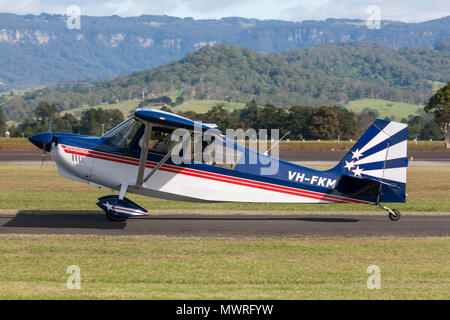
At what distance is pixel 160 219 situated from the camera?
15.5 metres

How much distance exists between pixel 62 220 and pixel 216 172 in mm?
3979

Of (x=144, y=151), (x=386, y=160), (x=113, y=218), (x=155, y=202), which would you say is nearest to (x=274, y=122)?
(x=155, y=202)

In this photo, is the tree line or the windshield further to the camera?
the tree line

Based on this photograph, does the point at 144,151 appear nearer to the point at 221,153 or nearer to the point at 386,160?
the point at 221,153

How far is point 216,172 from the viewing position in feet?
46.9

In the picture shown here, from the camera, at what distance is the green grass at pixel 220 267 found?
27.2 ft

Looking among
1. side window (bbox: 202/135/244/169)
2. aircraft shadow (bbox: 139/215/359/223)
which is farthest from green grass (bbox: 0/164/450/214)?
side window (bbox: 202/135/244/169)

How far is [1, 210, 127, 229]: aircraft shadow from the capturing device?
1395 centimetres

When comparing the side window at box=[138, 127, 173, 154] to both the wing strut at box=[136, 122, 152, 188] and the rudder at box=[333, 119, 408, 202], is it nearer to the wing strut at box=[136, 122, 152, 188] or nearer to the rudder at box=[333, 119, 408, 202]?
the wing strut at box=[136, 122, 152, 188]

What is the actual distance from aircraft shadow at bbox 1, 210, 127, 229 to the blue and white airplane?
0.45 metres

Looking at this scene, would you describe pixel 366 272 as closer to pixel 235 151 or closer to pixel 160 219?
pixel 235 151

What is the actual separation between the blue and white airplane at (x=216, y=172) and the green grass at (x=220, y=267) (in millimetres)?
1830

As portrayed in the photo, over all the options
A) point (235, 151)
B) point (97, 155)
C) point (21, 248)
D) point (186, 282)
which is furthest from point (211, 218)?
point (186, 282)
